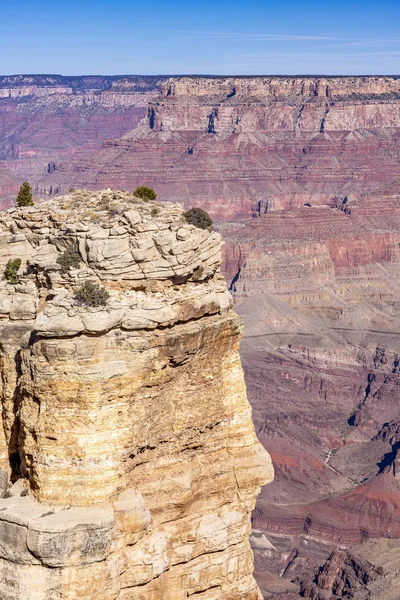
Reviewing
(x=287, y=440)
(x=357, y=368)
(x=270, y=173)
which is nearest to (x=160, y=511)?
(x=287, y=440)

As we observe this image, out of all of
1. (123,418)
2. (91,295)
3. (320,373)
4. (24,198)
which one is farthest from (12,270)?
(320,373)

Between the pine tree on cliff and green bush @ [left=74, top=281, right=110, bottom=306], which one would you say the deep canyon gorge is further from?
the pine tree on cliff

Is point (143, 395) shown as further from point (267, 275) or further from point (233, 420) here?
point (267, 275)

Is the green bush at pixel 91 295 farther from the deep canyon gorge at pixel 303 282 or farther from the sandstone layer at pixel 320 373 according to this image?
the sandstone layer at pixel 320 373

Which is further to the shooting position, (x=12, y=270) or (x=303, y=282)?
(x=303, y=282)

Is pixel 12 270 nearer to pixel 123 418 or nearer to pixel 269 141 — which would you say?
pixel 123 418

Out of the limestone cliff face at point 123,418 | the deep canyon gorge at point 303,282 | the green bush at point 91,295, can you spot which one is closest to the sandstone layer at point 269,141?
the deep canyon gorge at point 303,282
